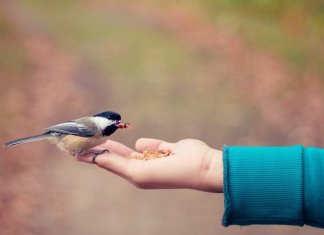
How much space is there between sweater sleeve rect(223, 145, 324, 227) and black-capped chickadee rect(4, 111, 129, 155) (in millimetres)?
425

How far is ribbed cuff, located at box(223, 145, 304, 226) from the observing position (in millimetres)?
1004

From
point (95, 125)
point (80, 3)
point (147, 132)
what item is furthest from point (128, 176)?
point (80, 3)

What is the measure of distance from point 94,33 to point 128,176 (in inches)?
37.2

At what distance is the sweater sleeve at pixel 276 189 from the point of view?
100 centimetres

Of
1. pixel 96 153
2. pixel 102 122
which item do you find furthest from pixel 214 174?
pixel 102 122

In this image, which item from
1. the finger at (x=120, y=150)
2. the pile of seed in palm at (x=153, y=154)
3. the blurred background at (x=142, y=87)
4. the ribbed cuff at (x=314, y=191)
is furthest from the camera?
the blurred background at (x=142, y=87)

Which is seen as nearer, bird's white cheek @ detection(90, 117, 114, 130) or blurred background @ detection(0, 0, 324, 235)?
bird's white cheek @ detection(90, 117, 114, 130)

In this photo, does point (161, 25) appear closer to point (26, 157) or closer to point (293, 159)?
point (26, 157)

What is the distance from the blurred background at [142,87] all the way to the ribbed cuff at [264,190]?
96 cm

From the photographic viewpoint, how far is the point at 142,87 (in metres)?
1.96

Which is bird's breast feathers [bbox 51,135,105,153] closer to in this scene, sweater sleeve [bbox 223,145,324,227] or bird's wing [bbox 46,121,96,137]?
bird's wing [bbox 46,121,96,137]

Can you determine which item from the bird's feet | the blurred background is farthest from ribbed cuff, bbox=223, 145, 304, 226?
the blurred background

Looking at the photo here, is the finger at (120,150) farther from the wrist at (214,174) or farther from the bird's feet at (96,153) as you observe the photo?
the wrist at (214,174)

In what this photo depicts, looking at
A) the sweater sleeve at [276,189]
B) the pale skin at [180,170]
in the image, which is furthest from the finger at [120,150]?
the sweater sleeve at [276,189]
